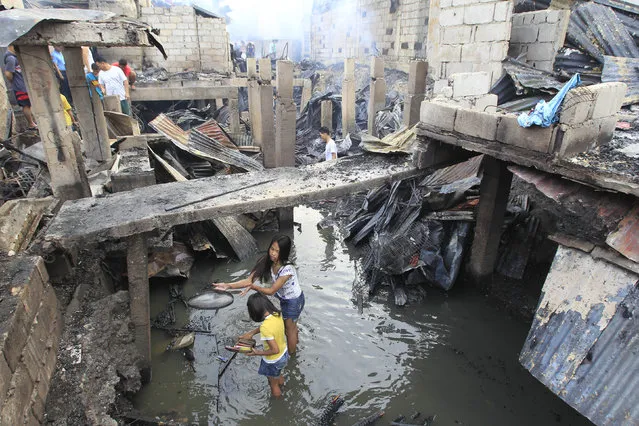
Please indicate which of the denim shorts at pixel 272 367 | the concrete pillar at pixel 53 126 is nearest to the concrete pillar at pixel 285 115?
the concrete pillar at pixel 53 126

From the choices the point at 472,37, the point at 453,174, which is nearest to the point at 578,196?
the point at 453,174

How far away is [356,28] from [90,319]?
918 inches

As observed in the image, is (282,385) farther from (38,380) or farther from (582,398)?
(582,398)

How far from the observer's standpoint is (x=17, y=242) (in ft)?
12.8

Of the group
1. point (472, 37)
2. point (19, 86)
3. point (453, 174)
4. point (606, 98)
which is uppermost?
point (472, 37)

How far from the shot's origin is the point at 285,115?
7.90 m

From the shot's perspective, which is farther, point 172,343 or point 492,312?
point 492,312

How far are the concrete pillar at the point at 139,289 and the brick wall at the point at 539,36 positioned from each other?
7601mm

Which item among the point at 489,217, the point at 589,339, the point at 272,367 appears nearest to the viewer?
the point at 589,339

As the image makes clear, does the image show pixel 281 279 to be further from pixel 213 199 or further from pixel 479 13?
pixel 479 13

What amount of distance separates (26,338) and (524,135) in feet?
15.5

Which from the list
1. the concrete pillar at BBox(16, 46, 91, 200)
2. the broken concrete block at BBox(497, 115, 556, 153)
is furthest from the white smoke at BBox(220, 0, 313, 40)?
the broken concrete block at BBox(497, 115, 556, 153)

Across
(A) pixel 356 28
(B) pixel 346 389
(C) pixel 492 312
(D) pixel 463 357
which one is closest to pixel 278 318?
(B) pixel 346 389

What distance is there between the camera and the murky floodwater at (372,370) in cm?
430
